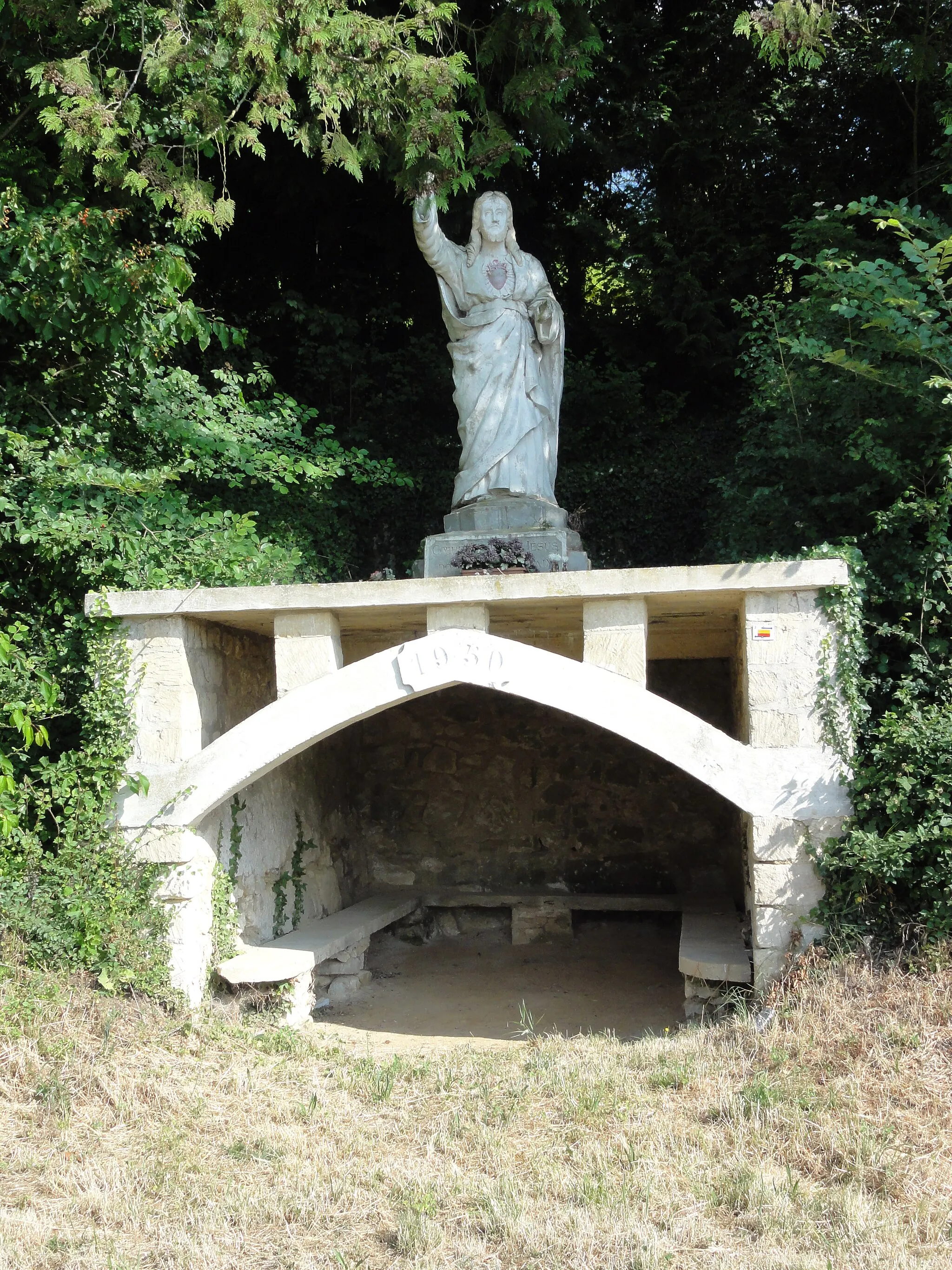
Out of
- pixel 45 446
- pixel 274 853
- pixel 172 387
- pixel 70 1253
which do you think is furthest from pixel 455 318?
pixel 70 1253

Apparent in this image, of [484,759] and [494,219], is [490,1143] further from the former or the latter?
[494,219]

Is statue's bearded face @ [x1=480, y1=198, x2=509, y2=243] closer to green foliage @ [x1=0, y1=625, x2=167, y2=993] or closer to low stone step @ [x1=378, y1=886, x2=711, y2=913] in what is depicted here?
green foliage @ [x1=0, y1=625, x2=167, y2=993]

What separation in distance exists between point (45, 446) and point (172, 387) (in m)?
1.05

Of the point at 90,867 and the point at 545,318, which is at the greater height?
the point at 545,318

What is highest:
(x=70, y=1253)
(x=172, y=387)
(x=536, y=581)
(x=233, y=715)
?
(x=172, y=387)

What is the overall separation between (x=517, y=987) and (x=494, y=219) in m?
4.72

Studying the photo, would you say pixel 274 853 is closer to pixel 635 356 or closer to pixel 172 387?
pixel 172 387

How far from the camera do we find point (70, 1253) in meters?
3.54

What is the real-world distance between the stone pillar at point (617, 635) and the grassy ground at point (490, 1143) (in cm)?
155

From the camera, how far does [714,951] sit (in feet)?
18.6

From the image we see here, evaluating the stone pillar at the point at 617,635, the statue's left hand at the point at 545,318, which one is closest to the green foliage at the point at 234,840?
the stone pillar at the point at 617,635

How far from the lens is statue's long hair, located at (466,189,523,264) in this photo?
6.52 m

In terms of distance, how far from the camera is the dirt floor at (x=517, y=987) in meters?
6.06

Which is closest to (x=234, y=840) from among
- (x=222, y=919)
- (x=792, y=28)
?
(x=222, y=919)
